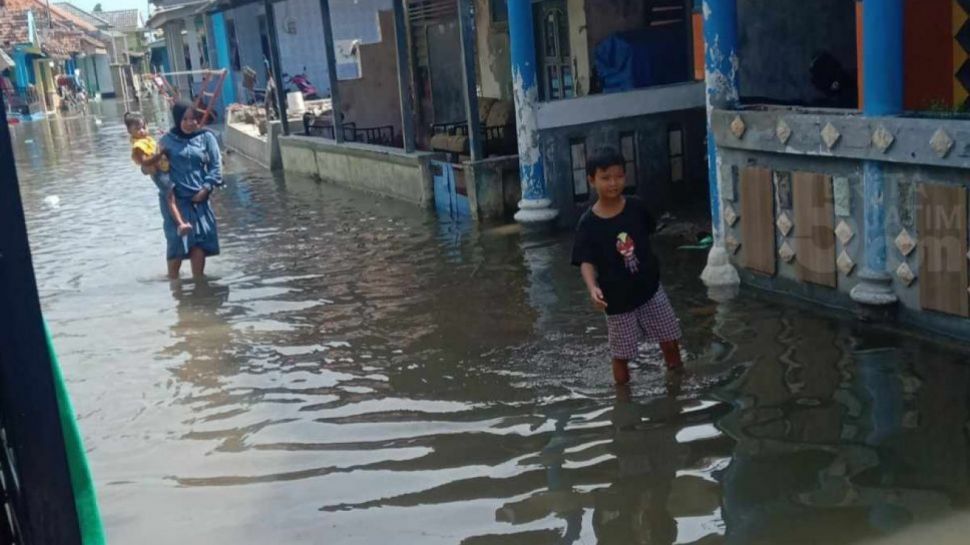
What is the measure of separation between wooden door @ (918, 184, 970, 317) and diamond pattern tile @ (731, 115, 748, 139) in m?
1.58

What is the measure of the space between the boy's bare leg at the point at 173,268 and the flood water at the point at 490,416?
30 centimetres

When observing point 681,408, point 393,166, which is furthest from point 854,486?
point 393,166

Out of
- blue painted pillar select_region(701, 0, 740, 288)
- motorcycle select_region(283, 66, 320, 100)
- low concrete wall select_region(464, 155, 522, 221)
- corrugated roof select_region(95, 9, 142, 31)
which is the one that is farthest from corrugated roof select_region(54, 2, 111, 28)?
blue painted pillar select_region(701, 0, 740, 288)

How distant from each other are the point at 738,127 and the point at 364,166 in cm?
878

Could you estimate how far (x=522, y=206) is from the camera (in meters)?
10.7

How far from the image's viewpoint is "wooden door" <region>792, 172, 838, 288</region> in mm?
6660

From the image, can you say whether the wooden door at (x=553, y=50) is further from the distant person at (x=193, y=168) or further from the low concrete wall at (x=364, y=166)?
the distant person at (x=193, y=168)

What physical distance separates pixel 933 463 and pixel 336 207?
10.8 m

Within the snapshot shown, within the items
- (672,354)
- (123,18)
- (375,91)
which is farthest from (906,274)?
(123,18)

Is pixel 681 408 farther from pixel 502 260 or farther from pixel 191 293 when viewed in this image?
pixel 191 293

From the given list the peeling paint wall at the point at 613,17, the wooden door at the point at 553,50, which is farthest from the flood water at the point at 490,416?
the wooden door at the point at 553,50

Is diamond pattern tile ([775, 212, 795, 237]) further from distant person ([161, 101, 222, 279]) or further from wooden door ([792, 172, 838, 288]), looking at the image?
distant person ([161, 101, 222, 279])

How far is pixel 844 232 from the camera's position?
21.4 feet

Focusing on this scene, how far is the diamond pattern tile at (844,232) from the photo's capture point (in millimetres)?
6477
